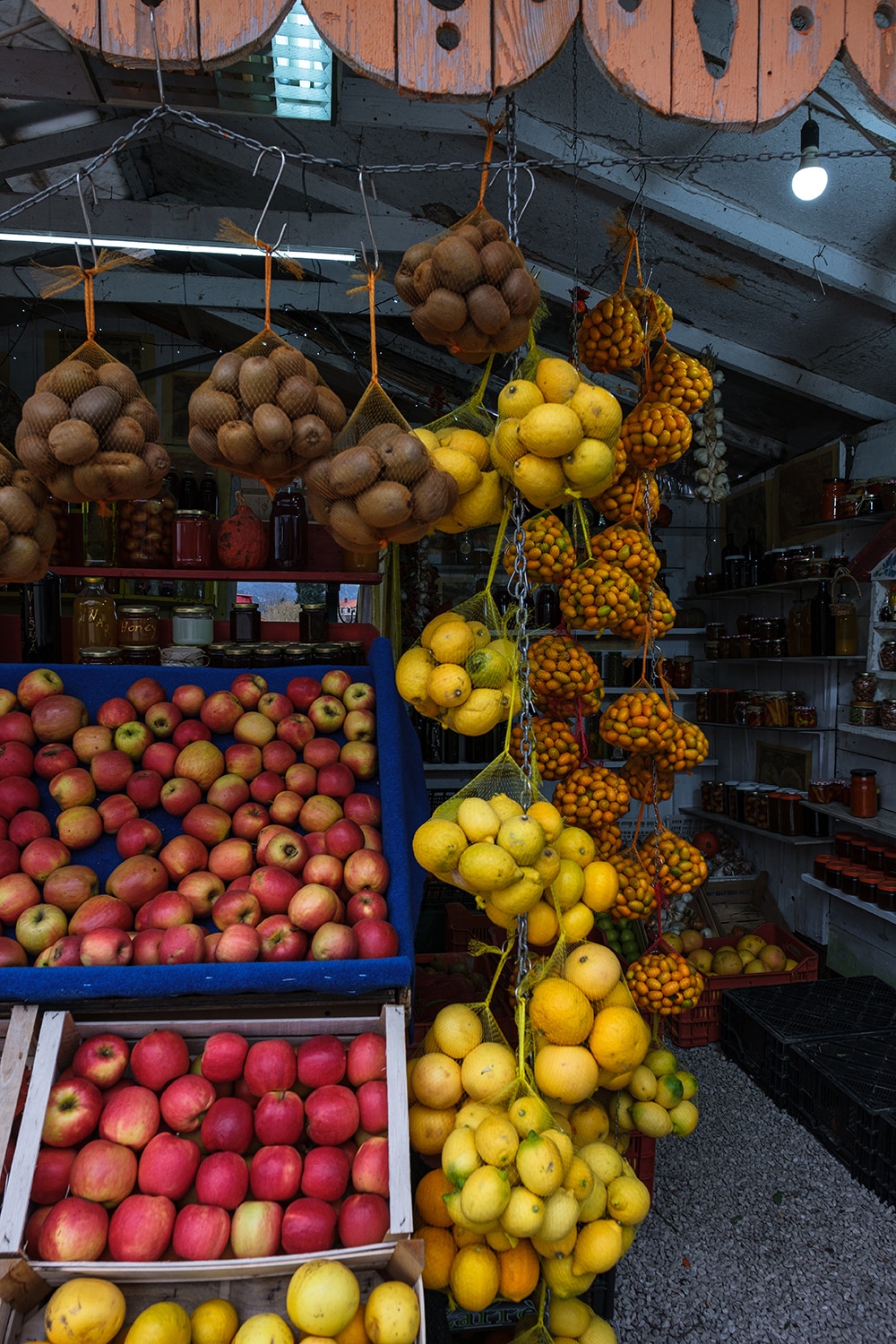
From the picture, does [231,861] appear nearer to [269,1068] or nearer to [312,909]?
[312,909]

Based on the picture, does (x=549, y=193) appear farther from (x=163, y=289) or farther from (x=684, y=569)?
(x=684, y=569)

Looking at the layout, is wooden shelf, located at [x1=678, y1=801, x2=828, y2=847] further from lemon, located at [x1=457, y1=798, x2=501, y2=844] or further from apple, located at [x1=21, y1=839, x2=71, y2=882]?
apple, located at [x1=21, y1=839, x2=71, y2=882]

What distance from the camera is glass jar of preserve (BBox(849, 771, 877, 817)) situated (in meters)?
4.29

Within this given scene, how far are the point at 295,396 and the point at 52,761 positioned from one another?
1198 millimetres

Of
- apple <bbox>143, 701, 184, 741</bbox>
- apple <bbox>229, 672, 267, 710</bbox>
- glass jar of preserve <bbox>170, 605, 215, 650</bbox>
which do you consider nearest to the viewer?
apple <bbox>143, 701, 184, 741</bbox>

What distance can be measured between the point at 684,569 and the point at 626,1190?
5.57 metres

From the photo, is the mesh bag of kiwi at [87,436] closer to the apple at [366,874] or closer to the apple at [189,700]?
the apple at [189,700]

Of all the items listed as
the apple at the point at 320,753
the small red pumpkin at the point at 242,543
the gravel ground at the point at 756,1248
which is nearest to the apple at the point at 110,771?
the apple at the point at 320,753

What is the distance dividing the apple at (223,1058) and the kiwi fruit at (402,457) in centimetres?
123

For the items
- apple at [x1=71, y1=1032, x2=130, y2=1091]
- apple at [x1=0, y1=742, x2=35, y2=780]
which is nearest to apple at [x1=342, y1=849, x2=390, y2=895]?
apple at [x1=71, y1=1032, x2=130, y2=1091]

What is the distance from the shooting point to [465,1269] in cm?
159

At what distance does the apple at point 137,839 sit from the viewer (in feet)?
6.57

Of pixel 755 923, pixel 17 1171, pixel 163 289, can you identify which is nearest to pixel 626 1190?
pixel 17 1171

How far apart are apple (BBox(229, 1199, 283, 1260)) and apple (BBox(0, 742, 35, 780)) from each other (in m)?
1.23
